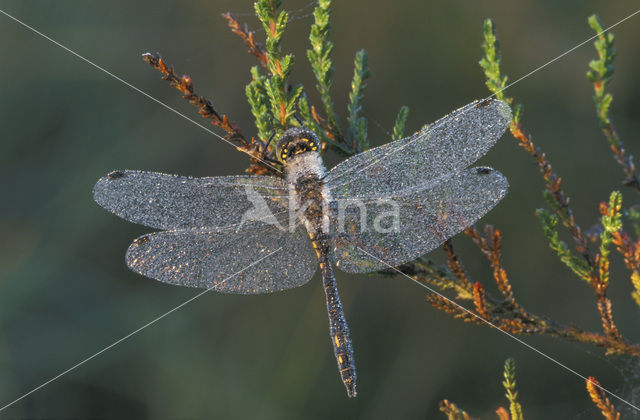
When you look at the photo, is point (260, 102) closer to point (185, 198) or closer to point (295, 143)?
point (295, 143)

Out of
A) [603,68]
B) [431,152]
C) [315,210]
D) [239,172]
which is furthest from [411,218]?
[239,172]

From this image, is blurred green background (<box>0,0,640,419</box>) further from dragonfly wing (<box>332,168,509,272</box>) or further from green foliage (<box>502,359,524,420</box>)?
green foliage (<box>502,359,524,420</box>)

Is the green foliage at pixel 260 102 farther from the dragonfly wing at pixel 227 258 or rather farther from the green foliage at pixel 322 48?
the dragonfly wing at pixel 227 258

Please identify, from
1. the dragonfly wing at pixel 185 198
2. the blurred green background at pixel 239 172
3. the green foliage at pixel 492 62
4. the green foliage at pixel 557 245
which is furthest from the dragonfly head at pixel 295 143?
the blurred green background at pixel 239 172

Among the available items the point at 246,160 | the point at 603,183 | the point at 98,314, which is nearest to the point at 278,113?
the point at 246,160

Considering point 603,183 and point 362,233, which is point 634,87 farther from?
point 362,233
